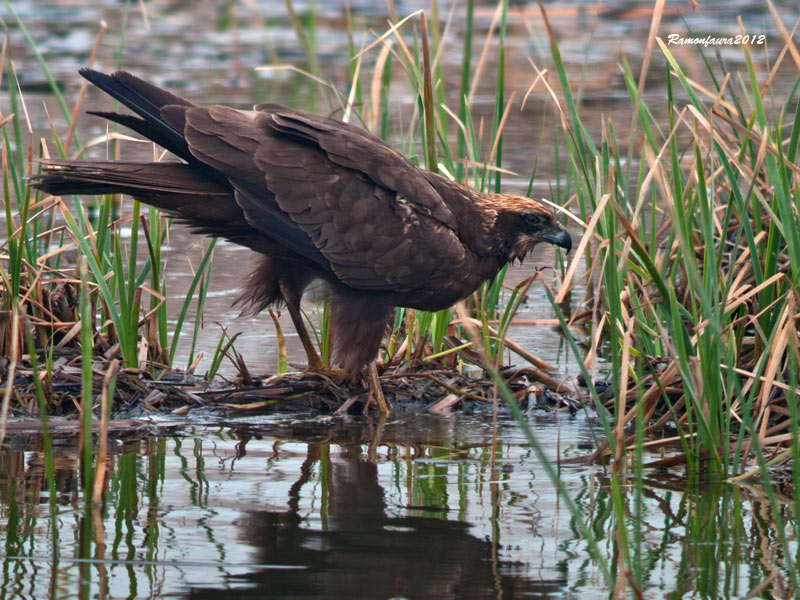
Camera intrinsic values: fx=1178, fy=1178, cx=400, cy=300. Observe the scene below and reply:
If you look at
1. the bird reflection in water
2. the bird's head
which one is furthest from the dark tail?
the bird reflection in water

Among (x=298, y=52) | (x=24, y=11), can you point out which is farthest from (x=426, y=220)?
(x=24, y=11)

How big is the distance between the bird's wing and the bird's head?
35cm

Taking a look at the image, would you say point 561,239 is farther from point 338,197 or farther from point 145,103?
point 145,103

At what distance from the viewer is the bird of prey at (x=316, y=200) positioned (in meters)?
4.37

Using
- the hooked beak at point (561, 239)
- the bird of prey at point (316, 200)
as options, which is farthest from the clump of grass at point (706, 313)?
the bird of prey at point (316, 200)

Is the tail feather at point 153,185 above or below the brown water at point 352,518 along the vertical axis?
above

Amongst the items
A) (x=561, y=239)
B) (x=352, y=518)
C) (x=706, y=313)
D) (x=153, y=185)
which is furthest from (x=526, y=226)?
(x=352, y=518)

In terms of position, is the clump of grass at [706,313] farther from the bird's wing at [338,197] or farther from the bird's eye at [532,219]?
the bird's wing at [338,197]

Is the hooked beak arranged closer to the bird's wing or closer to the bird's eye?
the bird's eye

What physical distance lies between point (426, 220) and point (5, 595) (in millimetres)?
2422

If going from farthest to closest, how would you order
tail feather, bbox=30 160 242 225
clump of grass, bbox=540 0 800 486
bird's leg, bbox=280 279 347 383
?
Result: bird's leg, bbox=280 279 347 383, tail feather, bbox=30 160 242 225, clump of grass, bbox=540 0 800 486

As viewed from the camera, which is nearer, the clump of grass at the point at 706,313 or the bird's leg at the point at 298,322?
the clump of grass at the point at 706,313

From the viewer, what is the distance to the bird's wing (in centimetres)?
Result: 442

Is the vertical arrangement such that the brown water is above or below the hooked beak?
below
